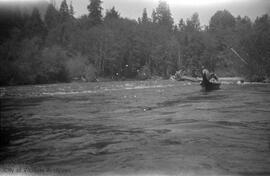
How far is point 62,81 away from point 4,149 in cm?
3834

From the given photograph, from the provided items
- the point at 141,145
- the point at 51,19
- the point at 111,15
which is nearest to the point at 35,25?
the point at 51,19

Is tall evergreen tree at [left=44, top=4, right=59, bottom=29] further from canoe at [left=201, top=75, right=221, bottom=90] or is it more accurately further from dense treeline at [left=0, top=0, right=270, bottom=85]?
canoe at [left=201, top=75, right=221, bottom=90]

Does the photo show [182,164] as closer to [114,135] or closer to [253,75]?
[114,135]

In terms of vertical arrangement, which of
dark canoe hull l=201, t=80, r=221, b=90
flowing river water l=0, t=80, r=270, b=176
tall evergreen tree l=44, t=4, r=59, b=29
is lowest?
flowing river water l=0, t=80, r=270, b=176

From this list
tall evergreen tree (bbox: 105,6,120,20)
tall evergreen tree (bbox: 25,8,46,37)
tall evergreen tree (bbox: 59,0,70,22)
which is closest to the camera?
tall evergreen tree (bbox: 25,8,46,37)

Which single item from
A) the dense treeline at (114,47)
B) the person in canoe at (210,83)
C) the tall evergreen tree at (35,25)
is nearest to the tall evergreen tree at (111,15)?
the dense treeline at (114,47)

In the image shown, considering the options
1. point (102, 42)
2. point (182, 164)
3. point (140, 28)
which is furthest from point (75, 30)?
point (182, 164)

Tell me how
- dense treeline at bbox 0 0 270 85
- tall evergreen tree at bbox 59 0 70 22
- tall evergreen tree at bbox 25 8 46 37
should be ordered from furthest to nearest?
1. tall evergreen tree at bbox 59 0 70 22
2. tall evergreen tree at bbox 25 8 46 37
3. dense treeline at bbox 0 0 270 85

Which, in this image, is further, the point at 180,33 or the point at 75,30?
the point at 75,30

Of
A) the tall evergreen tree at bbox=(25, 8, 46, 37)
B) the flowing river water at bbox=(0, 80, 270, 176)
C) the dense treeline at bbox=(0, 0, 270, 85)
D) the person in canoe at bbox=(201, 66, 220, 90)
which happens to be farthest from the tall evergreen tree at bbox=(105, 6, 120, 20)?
the flowing river water at bbox=(0, 80, 270, 176)

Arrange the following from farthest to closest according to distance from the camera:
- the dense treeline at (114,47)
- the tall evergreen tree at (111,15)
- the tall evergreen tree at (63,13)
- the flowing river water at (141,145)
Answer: the tall evergreen tree at (63,13), the tall evergreen tree at (111,15), the dense treeline at (114,47), the flowing river water at (141,145)

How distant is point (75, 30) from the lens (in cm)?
6062

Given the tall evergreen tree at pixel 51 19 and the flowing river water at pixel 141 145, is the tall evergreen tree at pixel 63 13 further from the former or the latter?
the flowing river water at pixel 141 145

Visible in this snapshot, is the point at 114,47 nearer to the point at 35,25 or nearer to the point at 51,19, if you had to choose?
the point at 35,25
